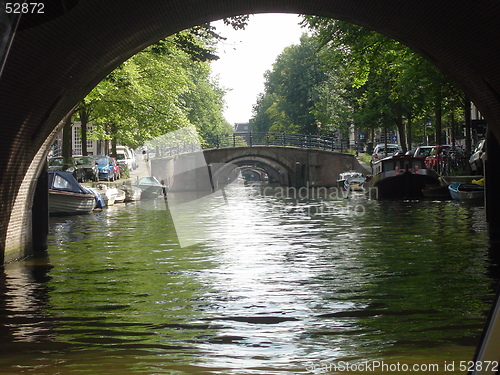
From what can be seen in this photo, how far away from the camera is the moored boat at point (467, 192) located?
86.0ft

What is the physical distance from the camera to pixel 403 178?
32.4 m

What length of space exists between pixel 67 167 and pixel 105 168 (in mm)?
7970

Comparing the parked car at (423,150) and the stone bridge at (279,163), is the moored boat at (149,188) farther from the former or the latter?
the parked car at (423,150)

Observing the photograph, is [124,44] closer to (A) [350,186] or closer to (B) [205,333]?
(B) [205,333]

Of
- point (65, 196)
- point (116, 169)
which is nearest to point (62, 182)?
point (65, 196)

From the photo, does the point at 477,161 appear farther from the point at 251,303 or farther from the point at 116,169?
the point at 251,303

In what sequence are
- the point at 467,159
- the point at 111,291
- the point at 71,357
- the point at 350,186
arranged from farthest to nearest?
the point at 350,186, the point at 467,159, the point at 111,291, the point at 71,357

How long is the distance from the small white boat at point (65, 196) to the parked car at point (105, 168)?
42.1ft

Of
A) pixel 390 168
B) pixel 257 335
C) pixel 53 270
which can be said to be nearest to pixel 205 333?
pixel 257 335

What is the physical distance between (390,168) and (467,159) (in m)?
3.31

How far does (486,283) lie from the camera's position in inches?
401

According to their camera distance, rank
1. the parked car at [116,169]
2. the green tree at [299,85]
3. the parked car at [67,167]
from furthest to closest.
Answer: the green tree at [299,85]
the parked car at [116,169]
the parked car at [67,167]

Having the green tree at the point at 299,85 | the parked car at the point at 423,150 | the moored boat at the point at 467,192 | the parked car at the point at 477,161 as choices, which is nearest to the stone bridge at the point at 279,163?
the green tree at the point at 299,85

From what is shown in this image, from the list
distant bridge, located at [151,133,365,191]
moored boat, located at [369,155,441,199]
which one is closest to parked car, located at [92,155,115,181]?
distant bridge, located at [151,133,365,191]
